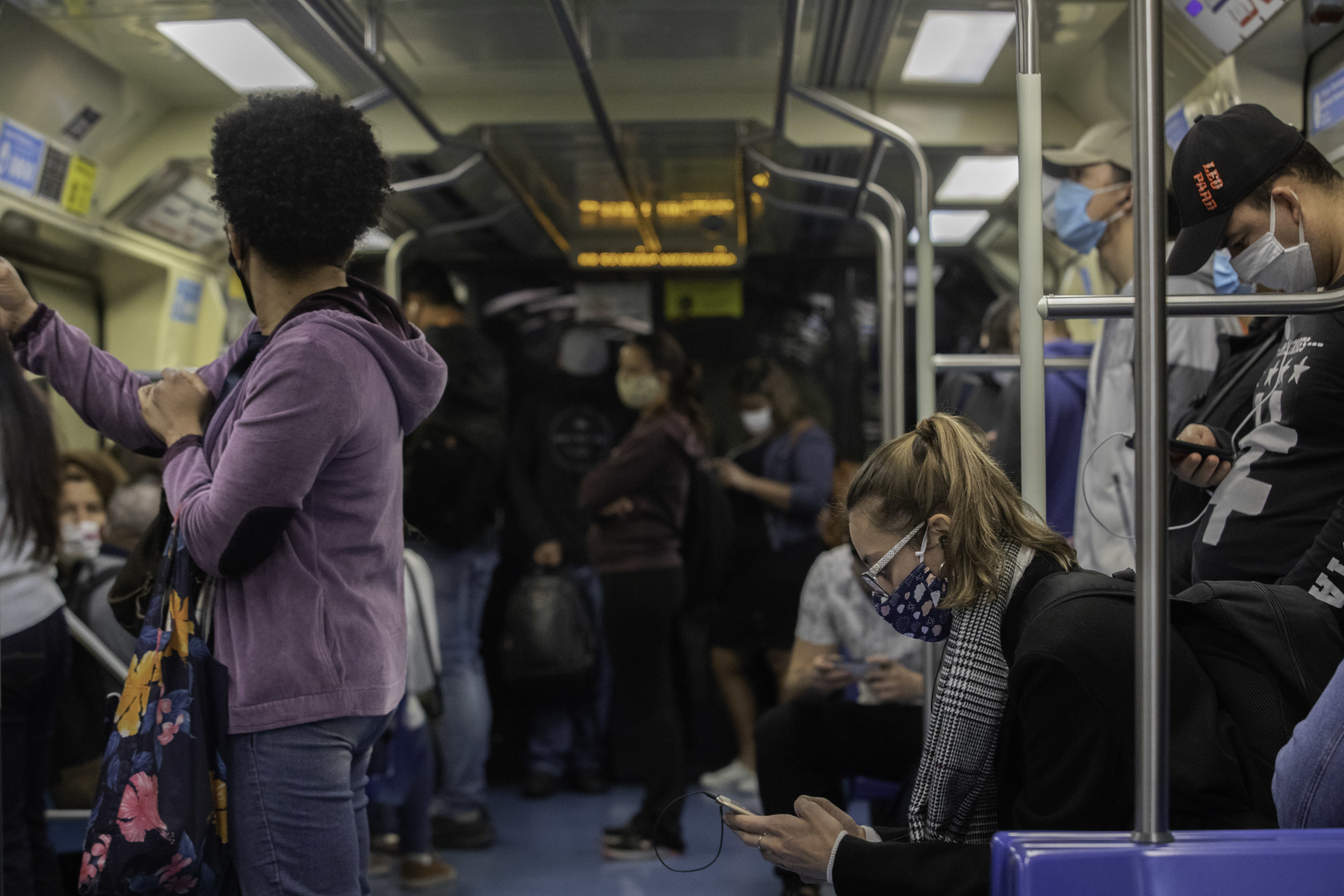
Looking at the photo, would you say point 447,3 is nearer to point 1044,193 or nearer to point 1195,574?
point 1044,193

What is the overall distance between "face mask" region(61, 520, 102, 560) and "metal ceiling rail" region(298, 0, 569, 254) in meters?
1.62

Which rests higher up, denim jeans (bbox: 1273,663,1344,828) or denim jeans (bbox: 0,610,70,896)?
denim jeans (bbox: 1273,663,1344,828)

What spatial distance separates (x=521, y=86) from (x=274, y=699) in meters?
2.76

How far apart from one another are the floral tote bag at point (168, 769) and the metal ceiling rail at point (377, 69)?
1.48 metres

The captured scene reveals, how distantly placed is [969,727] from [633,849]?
8.97 ft

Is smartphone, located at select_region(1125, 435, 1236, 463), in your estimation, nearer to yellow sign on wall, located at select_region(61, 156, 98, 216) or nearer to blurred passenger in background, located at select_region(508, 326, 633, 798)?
blurred passenger in background, located at select_region(508, 326, 633, 798)

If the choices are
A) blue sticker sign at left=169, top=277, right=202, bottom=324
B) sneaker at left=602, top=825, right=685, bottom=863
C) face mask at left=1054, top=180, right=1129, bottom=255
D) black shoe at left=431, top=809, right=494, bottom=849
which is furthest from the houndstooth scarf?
blue sticker sign at left=169, top=277, right=202, bottom=324

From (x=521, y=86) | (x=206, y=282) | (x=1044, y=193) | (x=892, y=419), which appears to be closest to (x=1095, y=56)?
(x=1044, y=193)

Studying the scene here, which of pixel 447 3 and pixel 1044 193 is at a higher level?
pixel 447 3

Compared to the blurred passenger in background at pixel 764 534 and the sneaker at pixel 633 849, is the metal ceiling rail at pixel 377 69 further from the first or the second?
the sneaker at pixel 633 849

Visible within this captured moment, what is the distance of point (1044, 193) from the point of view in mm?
3307

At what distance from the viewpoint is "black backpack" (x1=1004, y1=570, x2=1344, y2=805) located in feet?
4.25

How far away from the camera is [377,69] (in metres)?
2.78

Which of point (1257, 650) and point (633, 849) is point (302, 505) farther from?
point (633, 849)
